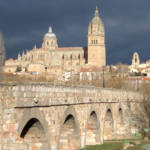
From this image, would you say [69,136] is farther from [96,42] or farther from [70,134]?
[96,42]

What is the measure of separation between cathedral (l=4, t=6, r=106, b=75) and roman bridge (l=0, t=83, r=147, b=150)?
4301 inches

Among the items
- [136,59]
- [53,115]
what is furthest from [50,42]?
[53,115]

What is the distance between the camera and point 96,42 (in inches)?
5586

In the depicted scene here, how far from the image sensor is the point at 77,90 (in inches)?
703

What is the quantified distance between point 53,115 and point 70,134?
356 cm

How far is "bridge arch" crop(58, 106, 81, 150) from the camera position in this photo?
17234mm

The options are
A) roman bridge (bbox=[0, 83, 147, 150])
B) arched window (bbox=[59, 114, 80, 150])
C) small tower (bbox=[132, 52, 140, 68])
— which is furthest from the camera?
small tower (bbox=[132, 52, 140, 68])

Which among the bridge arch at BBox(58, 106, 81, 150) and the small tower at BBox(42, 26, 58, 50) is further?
the small tower at BBox(42, 26, 58, 50)

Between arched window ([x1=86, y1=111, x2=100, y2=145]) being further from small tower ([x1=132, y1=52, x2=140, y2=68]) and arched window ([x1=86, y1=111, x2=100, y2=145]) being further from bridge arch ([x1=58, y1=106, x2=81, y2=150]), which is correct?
small tower ([x1=132, y1=52, x2=140, y2=68])

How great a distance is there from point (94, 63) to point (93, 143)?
383 feet

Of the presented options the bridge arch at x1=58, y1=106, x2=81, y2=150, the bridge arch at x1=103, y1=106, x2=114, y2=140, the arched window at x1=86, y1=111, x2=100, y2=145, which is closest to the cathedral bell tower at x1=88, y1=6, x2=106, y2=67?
the bridge arch at x1=103, y1=106, x2=114, y2=140

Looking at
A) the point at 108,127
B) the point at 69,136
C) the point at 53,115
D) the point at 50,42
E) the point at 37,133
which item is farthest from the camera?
the point at 50,42

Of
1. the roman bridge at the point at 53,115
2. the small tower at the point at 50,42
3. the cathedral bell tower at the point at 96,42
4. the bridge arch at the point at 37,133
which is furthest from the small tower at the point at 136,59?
the bridge arch at the point at 37,133

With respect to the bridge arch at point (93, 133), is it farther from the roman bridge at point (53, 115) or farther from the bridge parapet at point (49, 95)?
the bridge parapet at point (49, 95)
